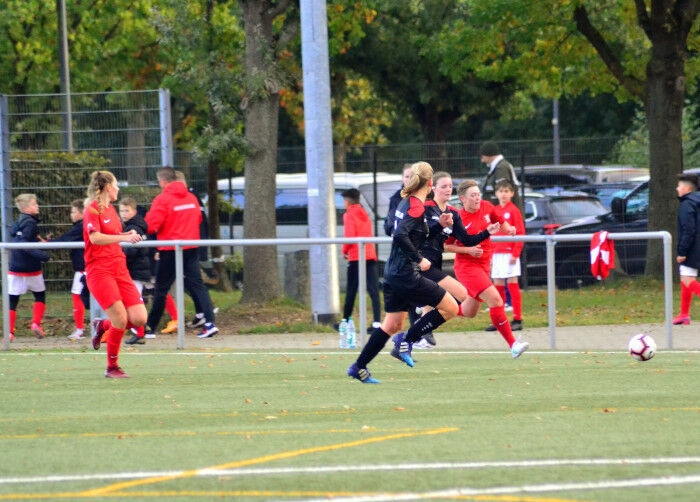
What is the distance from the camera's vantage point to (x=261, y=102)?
1928 cm

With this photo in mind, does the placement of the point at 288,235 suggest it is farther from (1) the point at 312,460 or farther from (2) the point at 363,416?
(1) the point at 312,460

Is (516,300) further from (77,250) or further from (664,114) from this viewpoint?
(664,114)

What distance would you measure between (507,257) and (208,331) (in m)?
3.74

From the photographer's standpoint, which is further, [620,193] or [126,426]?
[620,193]

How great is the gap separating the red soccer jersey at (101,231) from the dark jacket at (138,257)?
3.78 m

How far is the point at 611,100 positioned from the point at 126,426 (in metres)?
48.4

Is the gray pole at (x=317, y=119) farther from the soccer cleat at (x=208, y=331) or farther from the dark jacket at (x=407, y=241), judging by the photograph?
the dark jacket at (x=407, y=241)

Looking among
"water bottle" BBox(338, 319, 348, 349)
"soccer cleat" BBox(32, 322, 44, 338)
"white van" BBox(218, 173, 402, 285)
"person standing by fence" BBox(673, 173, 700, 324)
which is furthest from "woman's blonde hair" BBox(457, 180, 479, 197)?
"white van" BBox(218, 173, 402, 285)

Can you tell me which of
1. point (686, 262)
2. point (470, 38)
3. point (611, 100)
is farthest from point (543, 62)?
point (611, 100)

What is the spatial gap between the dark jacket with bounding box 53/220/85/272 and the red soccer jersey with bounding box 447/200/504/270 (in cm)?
488

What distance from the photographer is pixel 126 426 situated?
8977 millimetres

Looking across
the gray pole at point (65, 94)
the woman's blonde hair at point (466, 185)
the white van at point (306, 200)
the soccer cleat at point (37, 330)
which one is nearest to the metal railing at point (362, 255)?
the woman's blonde hair at point (466, 185)

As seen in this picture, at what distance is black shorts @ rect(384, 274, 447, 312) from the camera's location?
36.0ft

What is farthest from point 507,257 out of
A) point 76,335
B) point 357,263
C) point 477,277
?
point 76,335
